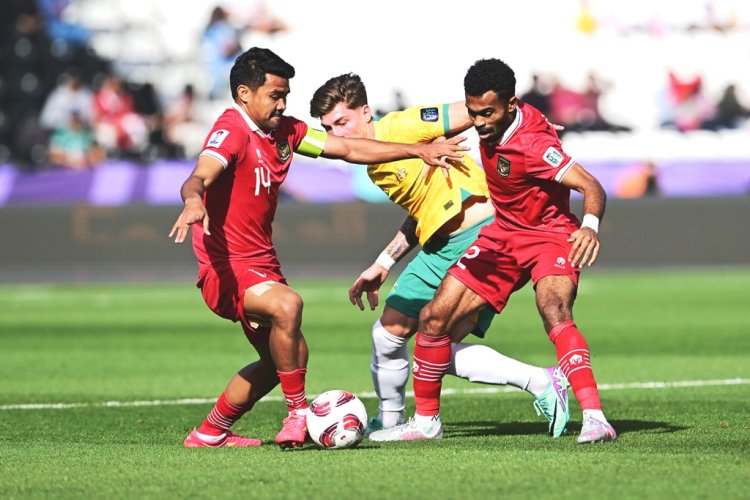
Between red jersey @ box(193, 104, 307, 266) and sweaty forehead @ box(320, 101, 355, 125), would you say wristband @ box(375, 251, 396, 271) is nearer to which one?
sweaty forehead @ box(320, 101, 355, 125)

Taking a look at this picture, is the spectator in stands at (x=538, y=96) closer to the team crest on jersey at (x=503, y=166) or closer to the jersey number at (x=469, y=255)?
the jersey number at (x=469, y=255)

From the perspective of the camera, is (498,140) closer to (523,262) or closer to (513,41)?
(523,262)

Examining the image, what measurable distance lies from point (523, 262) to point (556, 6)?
22133 mm

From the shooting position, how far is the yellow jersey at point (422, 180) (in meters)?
8.11

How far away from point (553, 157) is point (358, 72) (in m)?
20.5

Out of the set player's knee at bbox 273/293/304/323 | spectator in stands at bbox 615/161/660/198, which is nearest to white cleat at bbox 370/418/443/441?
player's knee at bbox 273/293/304/323

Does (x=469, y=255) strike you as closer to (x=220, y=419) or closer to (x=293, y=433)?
(x=293, y=433)

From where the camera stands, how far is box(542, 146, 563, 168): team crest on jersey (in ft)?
23.5

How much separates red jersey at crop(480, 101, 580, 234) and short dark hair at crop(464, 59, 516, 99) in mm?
226

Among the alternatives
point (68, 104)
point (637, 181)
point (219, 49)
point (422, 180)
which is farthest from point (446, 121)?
point (219, 49)

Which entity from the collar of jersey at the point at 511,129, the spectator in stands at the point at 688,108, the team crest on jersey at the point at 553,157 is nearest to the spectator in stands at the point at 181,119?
the spectator in stands at the point at 688,108

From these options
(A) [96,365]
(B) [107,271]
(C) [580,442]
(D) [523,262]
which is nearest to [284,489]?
(C) [580,442]

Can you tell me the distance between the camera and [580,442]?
267 inches

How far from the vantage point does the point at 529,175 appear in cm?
732
